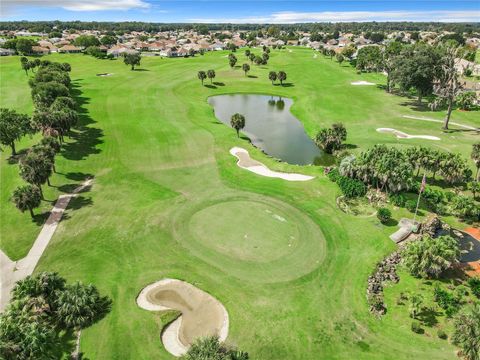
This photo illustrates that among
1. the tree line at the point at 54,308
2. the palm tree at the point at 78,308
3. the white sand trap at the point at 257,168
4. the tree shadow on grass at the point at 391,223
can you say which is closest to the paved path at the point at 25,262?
the tree line at the point at 54,308

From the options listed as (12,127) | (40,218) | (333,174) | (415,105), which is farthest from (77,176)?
(415,105)

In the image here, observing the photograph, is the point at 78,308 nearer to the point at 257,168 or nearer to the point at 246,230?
the point at 246,230

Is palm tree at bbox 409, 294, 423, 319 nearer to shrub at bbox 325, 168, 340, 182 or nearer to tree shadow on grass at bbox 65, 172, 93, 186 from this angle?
shrub at bbox 325, 168, 340, 182

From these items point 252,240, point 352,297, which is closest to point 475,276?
point 352,297

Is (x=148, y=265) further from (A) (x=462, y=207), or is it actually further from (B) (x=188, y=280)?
(A) (x=462, y=207)

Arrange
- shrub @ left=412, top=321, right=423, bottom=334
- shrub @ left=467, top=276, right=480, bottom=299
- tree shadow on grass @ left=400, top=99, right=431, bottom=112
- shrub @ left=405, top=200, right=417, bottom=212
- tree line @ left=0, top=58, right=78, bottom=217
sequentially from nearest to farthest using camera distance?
shrub @ left=412, top=321, right=423, bottom=334 → shrub @ left=467, top=276, right=480, bottom=299 → tree line @ left=0, top=58, right=78, bottom=217 → shrub @ left=405, top=200, right=417, bottom=212 → tree shadow on grass @ left=400, top=99, right=431, bottom=112

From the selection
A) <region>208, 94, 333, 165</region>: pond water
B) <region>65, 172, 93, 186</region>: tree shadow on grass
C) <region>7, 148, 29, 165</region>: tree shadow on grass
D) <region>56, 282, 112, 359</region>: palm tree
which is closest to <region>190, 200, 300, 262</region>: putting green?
<region>56, 282, 112, 359</region>: palm tree
